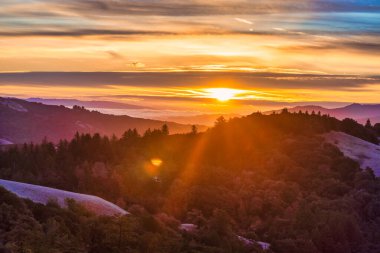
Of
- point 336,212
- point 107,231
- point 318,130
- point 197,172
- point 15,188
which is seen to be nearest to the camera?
point 107,231

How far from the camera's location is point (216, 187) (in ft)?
359

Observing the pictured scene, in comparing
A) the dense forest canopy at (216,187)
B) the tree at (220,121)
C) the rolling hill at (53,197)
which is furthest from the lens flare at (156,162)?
the rolling hill at (53,197)

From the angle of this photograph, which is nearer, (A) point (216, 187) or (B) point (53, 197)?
(B) point (53, 197)

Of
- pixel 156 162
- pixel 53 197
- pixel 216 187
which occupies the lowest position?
pixel 216 187

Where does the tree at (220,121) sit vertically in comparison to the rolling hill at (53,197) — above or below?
above

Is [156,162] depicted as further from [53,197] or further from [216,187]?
[53,197]

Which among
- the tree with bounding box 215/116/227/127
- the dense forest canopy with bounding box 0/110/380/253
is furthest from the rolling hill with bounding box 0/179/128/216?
the tree with bounding box 215/116/227/127

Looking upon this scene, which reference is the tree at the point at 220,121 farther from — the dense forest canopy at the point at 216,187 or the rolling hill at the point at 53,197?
the rolling hill at the point at 53,197

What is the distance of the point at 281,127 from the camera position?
145875 mm


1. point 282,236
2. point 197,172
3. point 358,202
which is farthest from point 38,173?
point 358,202

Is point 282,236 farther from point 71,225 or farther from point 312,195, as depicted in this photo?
point 71,225

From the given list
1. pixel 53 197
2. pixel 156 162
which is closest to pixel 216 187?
pixel 156 162

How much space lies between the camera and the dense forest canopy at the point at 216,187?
47.8 meters

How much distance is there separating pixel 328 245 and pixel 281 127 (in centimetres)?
6659
